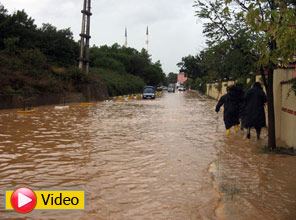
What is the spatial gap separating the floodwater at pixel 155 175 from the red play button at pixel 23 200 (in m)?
0.16

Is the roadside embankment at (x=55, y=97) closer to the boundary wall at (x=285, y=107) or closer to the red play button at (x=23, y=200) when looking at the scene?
the boundary wall at (x=285, y=107)

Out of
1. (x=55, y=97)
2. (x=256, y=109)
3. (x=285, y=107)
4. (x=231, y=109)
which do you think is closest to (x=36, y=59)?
(x=55, y=97)

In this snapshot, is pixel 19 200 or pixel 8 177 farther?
pixel 8 177

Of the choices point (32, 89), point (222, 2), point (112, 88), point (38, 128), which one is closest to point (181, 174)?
point (222, 2)

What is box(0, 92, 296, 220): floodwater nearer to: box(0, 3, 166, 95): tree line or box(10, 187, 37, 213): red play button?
box(10, 187, 37, 213): red play button

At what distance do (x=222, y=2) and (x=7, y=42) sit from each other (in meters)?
28.0

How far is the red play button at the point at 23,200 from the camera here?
13.2 feet

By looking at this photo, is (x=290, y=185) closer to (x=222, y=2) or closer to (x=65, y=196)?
(x=65, y=196)

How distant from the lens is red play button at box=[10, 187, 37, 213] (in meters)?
4.01

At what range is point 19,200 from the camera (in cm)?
399

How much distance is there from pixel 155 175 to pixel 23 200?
2.63 metres

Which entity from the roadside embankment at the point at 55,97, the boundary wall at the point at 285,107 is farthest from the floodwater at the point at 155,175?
the roadside embankment at the point at 55,97

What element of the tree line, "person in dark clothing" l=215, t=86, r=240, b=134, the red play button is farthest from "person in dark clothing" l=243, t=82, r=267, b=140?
the tree line

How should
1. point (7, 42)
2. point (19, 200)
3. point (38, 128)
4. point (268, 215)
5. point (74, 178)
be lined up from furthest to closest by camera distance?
point (7, 42), point (38, 128), point (74, 178), point (268, 215), point (19, 200)
